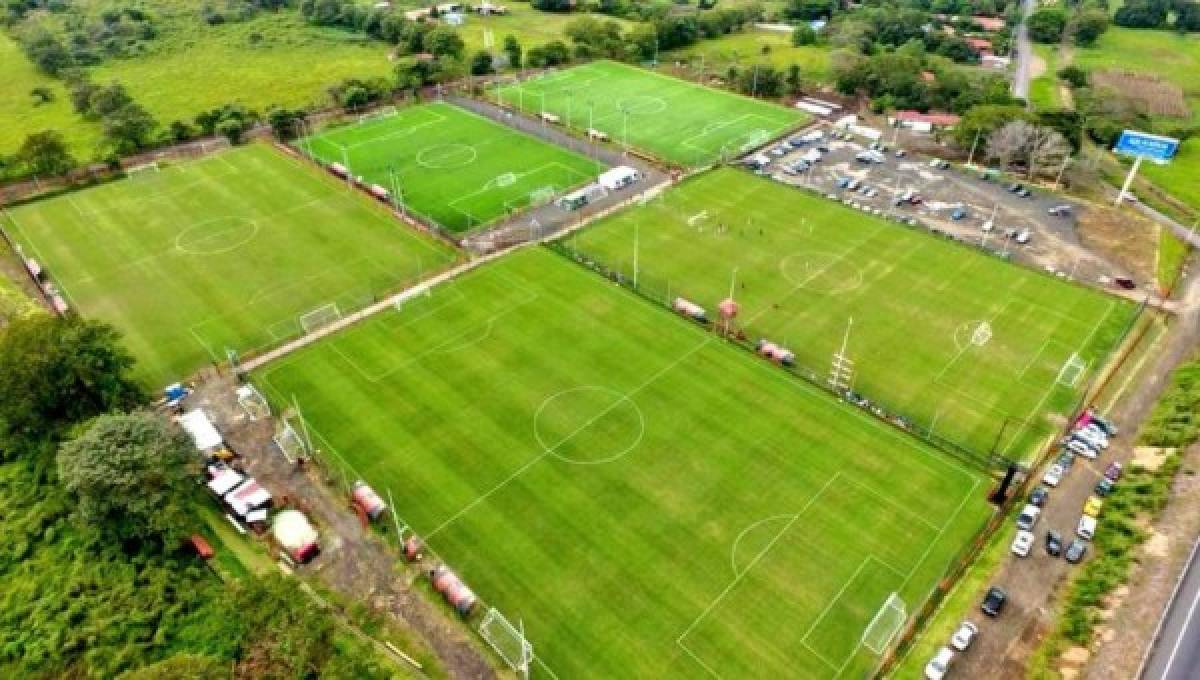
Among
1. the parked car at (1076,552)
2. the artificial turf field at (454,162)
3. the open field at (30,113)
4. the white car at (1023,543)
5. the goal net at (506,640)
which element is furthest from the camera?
the open field at (30,113)

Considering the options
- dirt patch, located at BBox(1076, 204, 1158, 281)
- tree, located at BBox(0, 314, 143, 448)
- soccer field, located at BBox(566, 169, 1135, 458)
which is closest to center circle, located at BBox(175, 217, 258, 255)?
tree, located at BBox(0, 314, 143, 448)

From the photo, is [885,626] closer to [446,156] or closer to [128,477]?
[128,477]

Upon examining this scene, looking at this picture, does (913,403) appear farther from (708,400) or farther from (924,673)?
(924,673)

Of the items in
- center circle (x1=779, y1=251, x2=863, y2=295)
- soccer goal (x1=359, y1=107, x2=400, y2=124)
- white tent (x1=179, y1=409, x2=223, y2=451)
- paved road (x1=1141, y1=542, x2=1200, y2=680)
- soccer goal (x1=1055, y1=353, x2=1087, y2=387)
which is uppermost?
soccer goal (x1=359, y1=107, x2=400, y2=124)

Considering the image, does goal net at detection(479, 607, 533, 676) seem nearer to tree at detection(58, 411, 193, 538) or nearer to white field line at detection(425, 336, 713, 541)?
white field line at detection(425, 336, 713, 541)

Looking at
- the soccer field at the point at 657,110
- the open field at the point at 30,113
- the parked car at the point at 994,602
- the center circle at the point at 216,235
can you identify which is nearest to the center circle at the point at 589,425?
the parked car at the point at 994,602

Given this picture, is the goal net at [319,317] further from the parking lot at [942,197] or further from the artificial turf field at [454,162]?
the parking lot at [942,197]

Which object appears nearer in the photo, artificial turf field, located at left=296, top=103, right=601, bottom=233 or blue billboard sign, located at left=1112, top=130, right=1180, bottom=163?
artificial turf field, located at left=296, top=103, right=601, bottom=233
